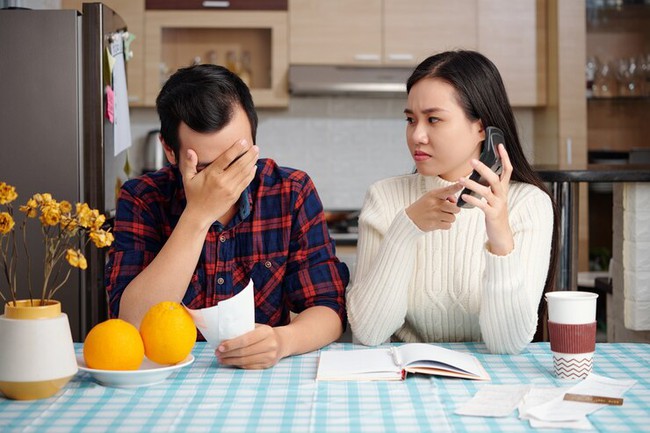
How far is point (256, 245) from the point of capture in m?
1.81

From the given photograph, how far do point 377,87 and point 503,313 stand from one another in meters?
2.81

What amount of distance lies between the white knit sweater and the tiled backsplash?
2.68 meters

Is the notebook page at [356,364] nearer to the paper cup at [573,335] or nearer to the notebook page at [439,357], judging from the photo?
the notebook page at [439,357]

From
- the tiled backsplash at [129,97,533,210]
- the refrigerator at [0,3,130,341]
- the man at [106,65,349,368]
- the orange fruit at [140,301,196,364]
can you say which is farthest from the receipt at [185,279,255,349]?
the tiled backsplash at [129,97,533,210]

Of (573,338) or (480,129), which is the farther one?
(480,129)

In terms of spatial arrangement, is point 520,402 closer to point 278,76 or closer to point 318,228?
point 318,228

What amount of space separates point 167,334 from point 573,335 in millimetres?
647

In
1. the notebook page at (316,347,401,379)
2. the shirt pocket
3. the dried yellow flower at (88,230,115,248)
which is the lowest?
the notebook page at (316,347,401,379)

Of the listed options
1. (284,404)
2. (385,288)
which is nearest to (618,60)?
(385,288)

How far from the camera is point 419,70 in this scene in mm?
1853

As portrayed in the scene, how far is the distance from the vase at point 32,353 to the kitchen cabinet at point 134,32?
10.2 feet

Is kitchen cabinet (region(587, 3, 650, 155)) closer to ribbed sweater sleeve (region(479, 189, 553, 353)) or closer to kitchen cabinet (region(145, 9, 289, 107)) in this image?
kitchen cabinet (region(145, 9, 289, 107))

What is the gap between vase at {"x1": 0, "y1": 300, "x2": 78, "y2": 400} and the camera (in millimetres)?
1223

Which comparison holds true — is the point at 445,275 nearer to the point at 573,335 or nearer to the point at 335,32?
the point at 573,335
